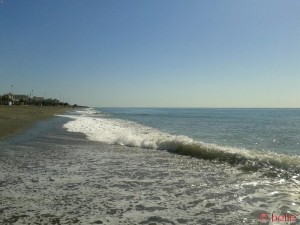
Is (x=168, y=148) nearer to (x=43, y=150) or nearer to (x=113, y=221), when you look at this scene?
(x=43, y=150)

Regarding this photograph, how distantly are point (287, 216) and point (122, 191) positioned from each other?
402cm

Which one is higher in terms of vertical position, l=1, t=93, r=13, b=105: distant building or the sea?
l=1, t=93, r=13, b=105: distant building

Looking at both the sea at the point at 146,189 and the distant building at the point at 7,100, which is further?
the distant building at the point at 7,100

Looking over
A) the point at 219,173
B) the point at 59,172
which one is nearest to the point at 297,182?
the point at 219,173

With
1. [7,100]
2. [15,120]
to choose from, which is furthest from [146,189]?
[7,100]

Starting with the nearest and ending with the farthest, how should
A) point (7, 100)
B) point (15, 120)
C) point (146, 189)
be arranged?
point (146, 189), point (15, 120), point (7, 100)

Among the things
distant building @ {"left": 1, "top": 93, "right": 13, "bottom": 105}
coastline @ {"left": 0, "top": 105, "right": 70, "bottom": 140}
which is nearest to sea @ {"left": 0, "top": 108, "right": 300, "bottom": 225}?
coastline @ {"left": 0, "top": 105, "right": 70, "bottom": 140}

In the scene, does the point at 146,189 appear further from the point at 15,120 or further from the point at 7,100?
the point at 7,100

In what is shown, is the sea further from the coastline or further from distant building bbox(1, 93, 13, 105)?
distant building bbox(1, 93, 13, 105)

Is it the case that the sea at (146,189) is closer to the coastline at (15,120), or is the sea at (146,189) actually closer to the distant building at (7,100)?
the coastline at (15,120)

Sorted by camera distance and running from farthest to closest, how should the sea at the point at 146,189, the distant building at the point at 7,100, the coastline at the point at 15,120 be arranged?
the distant building at the point at 7,100 → the coastline at the point at 15,120 → the sea at the point at 146,189

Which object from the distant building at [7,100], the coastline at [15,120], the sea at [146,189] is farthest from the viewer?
the distant building at [7,100]

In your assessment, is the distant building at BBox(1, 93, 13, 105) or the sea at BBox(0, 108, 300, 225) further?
the distant building at BBox(1, 93, 13, 105)

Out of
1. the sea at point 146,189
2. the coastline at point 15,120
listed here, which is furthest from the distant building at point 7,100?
the sea at point 146,189
